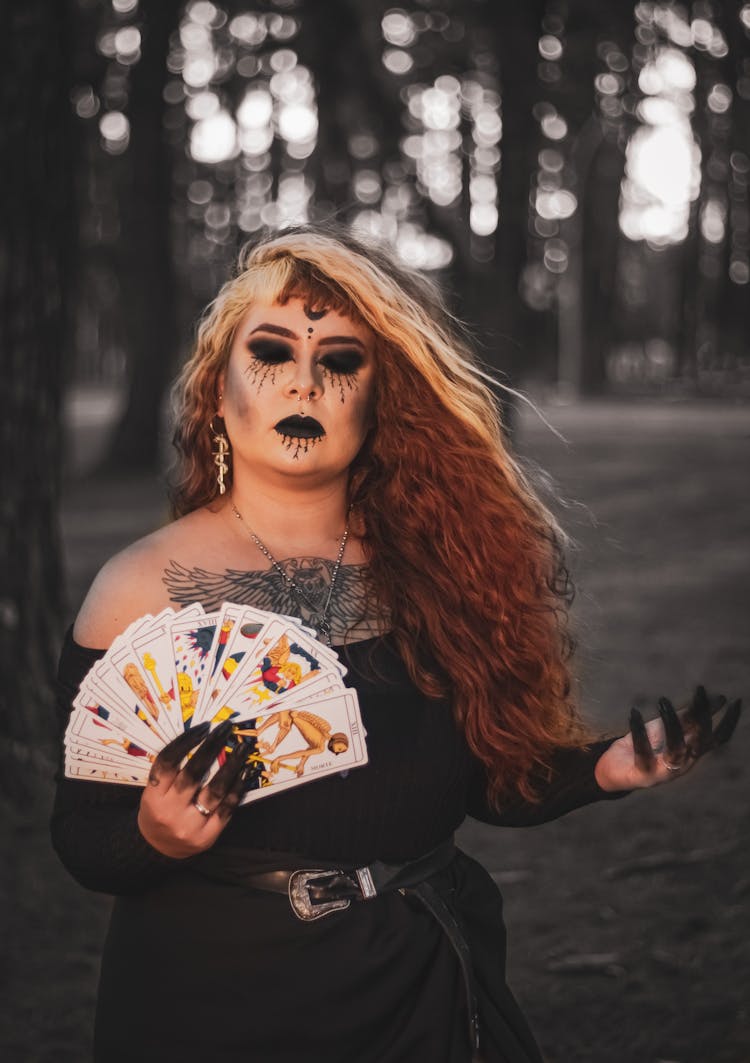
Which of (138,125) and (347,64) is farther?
(138,125)

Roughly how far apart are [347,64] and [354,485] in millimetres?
12892

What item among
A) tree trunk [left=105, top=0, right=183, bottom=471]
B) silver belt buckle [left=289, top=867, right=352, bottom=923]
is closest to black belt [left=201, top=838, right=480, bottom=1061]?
silver belt buckle [left=289, top=867, right=352, bottom=923]

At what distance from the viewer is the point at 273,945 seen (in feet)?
6.36

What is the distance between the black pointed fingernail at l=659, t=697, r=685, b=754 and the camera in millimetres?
2012

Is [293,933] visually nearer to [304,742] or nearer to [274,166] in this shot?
[304,742]

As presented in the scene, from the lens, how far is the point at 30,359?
4.66 meters

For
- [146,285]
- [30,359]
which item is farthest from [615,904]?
[146,285]

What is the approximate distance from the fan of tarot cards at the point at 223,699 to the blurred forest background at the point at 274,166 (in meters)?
1.06

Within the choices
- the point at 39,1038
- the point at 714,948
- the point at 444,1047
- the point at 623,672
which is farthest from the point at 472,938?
the point at 623,672

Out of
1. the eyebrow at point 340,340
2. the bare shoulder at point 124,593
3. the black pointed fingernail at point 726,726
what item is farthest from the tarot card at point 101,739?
the black pointed fingernail at point 726,726

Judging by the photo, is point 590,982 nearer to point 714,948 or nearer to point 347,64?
point 714,948

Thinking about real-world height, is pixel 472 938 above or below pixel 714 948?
above

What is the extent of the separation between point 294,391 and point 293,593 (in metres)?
0.33

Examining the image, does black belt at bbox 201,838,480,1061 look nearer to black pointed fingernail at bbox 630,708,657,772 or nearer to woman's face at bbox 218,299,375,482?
black pointed fingernail at bbox 630,708,657,772
